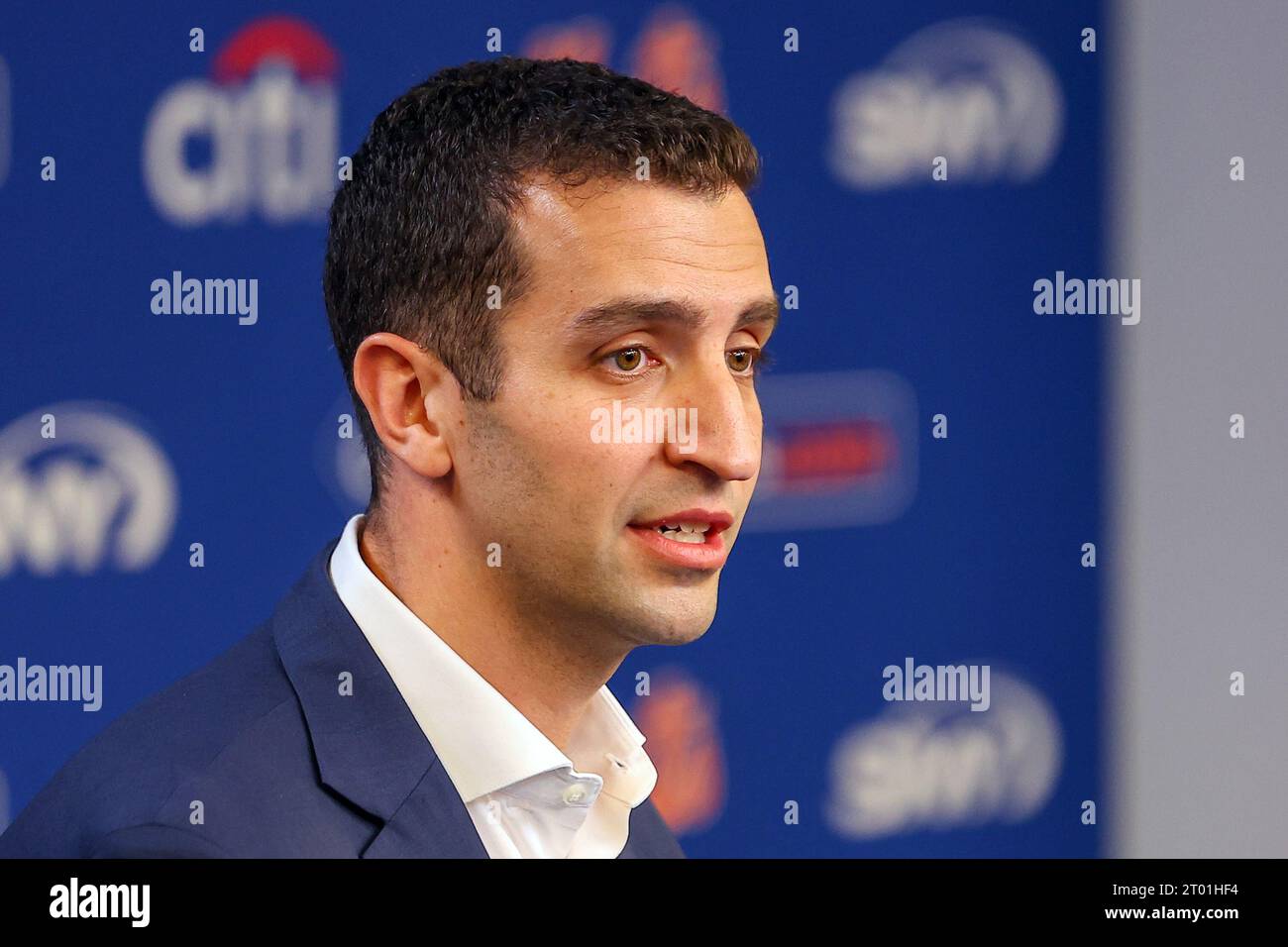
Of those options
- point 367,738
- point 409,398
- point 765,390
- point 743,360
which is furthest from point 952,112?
point 367,738

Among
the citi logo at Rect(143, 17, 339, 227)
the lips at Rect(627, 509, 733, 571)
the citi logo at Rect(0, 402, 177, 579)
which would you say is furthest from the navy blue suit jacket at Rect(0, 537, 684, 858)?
the citi logo at Rect(143, 17, 339, 227)

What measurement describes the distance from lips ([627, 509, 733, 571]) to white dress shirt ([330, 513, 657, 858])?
0.23 metres

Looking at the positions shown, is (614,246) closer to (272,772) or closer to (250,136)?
(272,772)

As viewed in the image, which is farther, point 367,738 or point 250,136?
point 250,136

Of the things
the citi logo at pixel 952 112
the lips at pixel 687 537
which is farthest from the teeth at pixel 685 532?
the citi logo at pixel 952 112

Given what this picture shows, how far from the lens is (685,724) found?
255 cm

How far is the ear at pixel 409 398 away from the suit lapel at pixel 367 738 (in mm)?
173

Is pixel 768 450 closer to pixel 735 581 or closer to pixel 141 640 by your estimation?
pixel 735 581

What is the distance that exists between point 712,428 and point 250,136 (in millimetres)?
976

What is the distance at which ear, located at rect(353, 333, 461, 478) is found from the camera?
63.0 inches

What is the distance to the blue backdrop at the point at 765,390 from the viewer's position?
2.13 m

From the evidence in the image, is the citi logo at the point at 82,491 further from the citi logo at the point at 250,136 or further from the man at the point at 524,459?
the man at the point at 524,459

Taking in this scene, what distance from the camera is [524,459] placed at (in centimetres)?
157

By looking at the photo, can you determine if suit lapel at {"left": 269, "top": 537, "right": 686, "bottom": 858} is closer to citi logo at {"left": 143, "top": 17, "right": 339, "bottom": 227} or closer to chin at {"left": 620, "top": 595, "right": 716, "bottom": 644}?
chin at {"left": 620, "top": 595, "right": 716, "bottom": 644}
